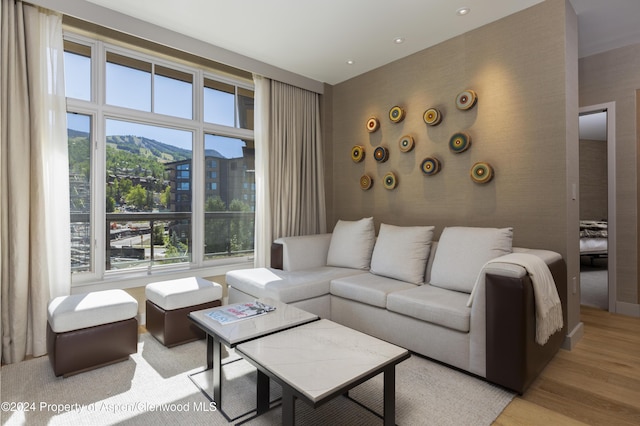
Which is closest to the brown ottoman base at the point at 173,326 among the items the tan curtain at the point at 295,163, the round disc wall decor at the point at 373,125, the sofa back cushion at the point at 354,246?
the sofa back cushion at the point at 354,246

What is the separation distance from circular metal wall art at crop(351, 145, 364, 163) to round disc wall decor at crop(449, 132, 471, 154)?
1141mm

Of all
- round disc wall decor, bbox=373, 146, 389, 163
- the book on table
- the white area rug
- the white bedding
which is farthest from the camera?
the white bedding

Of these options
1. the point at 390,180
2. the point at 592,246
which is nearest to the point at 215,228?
the point at 390,180

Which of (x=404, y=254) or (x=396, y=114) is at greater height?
(x=396, y=114)

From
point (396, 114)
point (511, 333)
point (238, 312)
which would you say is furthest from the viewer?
point (396, 114)

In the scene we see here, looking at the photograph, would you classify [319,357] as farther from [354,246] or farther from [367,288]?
[354,246]

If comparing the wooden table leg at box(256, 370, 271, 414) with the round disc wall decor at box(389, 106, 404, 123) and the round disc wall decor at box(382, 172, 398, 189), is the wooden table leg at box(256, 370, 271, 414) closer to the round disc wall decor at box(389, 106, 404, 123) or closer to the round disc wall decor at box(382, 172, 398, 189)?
the round disc wall decor at box(382, 172, 398, 189)

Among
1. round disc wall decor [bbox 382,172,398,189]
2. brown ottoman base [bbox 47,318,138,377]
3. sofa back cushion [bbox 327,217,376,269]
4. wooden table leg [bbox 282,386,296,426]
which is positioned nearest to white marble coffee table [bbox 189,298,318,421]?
wooden table leg [bbox 282,386,296,426]

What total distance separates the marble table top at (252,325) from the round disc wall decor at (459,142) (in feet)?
6.98

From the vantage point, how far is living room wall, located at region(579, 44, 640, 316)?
11.0ft

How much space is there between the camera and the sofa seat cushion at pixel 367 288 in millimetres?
2713

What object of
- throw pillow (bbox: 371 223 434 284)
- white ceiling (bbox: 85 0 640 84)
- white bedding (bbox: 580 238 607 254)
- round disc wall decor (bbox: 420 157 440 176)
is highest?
white ceiling (bbox: 85 0 640 84)

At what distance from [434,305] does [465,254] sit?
0.54 metres

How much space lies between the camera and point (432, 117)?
3385mm
